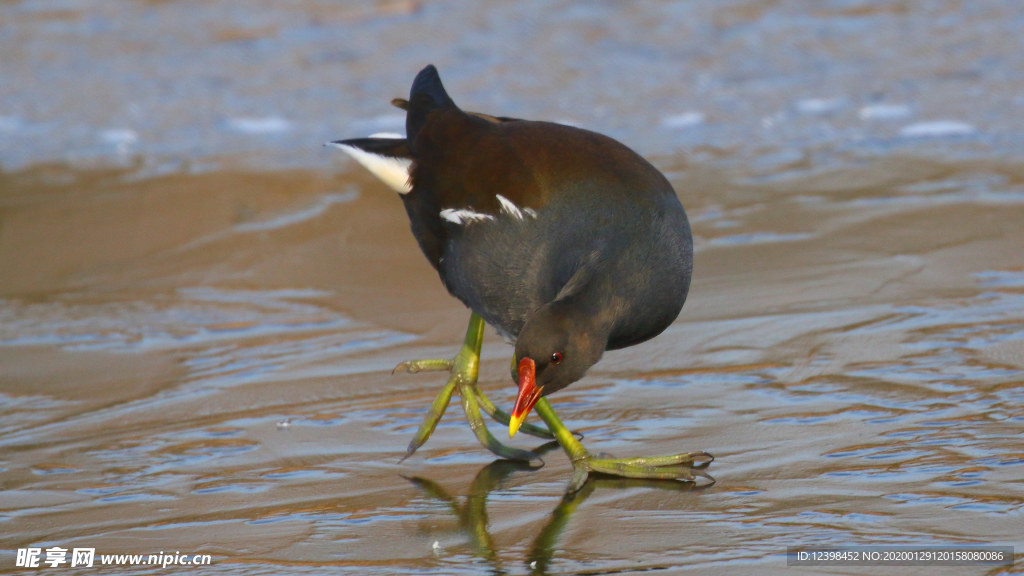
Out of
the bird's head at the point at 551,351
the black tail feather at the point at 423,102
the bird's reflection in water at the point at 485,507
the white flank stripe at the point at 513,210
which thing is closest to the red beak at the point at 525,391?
the bird's head at the point at 551,351

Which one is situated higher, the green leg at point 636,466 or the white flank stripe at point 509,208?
the white flank stripe at point 509,208

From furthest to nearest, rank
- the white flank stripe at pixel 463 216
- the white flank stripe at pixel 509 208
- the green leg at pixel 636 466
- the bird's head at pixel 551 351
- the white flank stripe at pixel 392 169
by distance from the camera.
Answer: the white flank stripe at pixel 392 169
the white flank stripe at pixel 463 216
the white flank stripe at pixel 509 208
the green leg at pixel 636 466
the bird's head at pixel 551 351

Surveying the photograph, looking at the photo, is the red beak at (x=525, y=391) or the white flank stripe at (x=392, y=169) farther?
the white flank stripe at (x=392, y=169)

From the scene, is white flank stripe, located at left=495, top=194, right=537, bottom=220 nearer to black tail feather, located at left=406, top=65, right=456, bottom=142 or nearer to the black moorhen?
the black moorhen

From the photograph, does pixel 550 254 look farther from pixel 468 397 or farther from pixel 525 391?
pixel 468 397

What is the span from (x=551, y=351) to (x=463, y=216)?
0.69 m

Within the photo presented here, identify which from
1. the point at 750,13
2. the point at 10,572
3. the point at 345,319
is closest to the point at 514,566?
the point at 10,572

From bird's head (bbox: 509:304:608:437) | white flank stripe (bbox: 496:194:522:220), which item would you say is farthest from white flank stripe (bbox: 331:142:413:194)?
bird's head (bbox: 509:304:608:437)

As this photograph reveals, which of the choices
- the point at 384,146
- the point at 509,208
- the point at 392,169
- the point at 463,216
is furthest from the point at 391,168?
the point at 509,208

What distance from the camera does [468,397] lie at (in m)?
3.35

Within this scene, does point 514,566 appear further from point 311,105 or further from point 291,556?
point 311,105

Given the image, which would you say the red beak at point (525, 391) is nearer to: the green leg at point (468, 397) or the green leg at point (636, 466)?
the green leg at point (636, 466)

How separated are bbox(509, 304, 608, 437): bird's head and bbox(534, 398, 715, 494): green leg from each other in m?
0.31

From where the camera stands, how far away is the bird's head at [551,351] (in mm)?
2592
